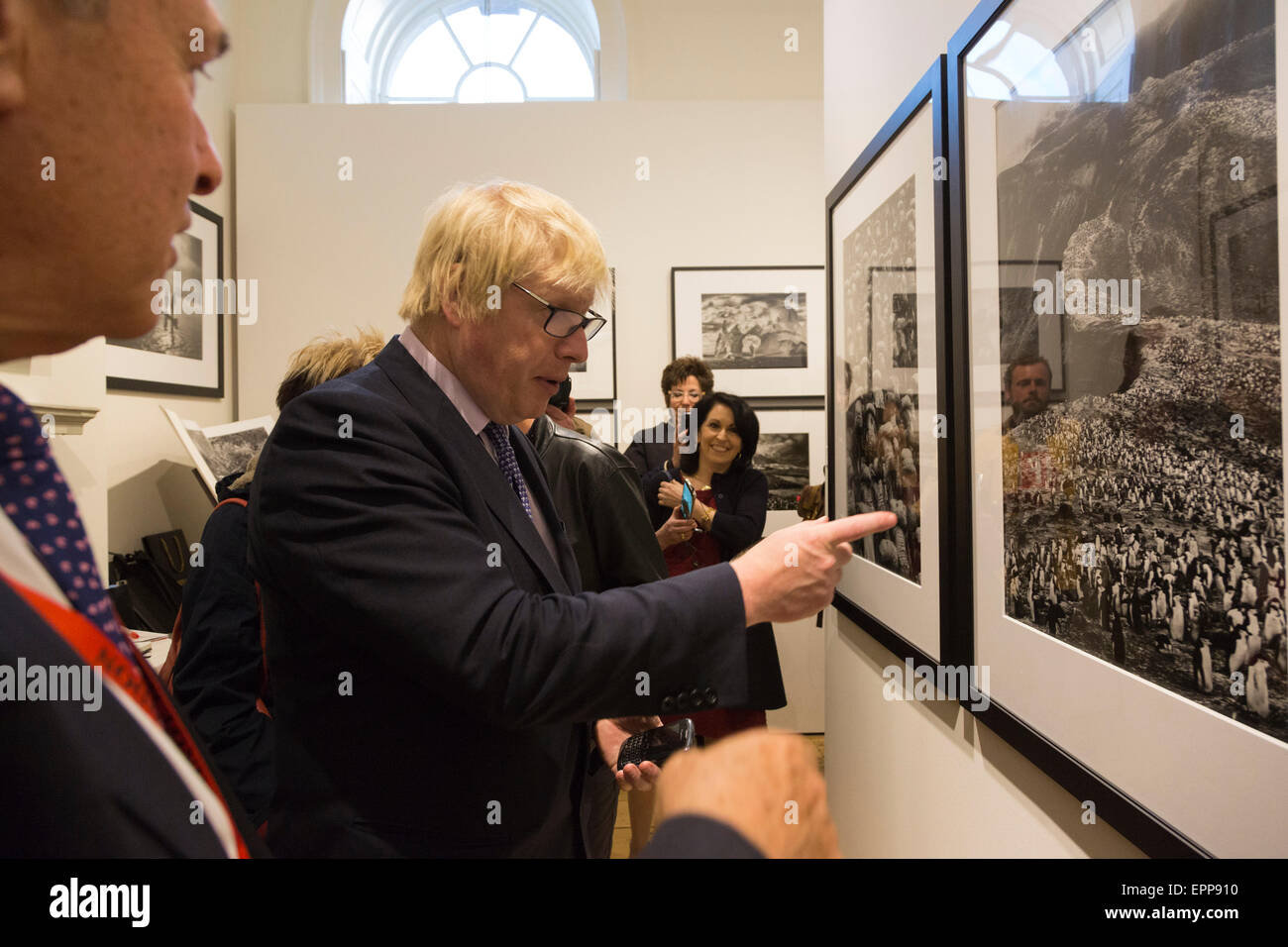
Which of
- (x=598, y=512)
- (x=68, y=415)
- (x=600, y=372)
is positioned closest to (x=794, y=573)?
(x=598, y=512)

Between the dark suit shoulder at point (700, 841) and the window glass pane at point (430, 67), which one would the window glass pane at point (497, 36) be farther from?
the dark suit shoulder at point (700, 841)

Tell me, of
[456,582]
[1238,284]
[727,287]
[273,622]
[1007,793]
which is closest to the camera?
[1238,284]

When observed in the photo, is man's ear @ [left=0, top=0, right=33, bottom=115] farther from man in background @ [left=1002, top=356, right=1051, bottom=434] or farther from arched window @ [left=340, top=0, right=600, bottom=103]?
arched window @ [left=340, top=0, right=600, bottom=103]

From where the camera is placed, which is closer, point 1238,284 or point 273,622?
point 1238,284

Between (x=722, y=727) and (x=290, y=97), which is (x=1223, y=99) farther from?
(x=290, y=97)

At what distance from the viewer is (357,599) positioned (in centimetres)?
100

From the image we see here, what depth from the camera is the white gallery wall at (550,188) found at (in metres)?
4.89

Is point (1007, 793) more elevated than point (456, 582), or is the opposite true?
point (456, 582)

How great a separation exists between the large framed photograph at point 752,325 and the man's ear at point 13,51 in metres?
4.61

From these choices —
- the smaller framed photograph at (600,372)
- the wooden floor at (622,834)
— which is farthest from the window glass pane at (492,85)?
the wooden floor at (622,834)

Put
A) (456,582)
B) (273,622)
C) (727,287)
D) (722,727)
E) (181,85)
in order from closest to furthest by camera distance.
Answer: (181,85)
(456,582)
(273,622)
(722,727)
(727,287)
